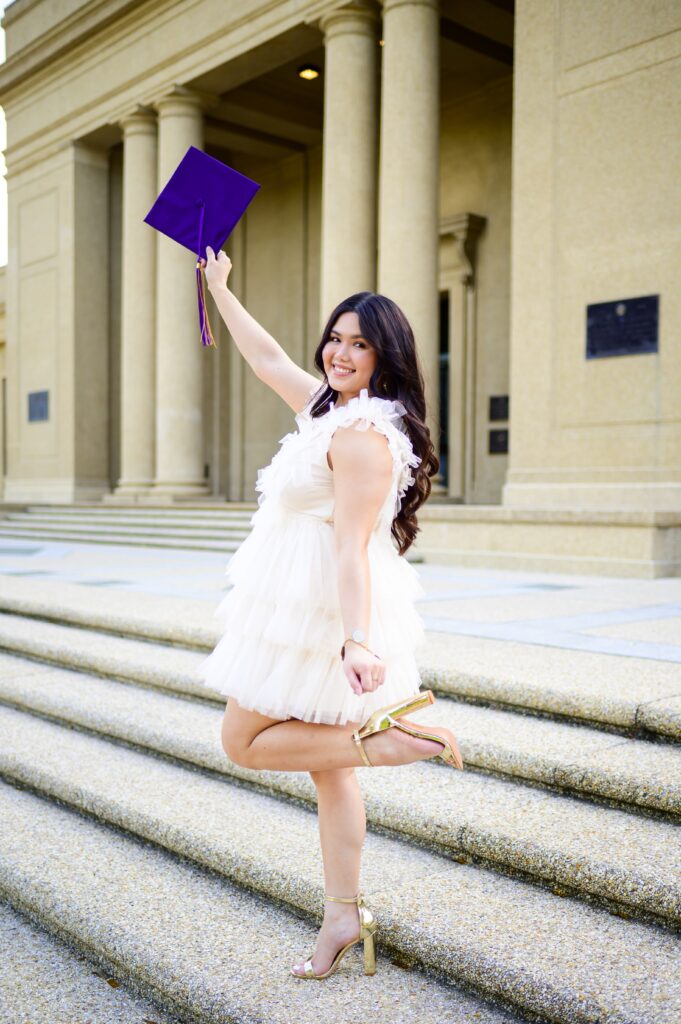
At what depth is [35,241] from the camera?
834 inches

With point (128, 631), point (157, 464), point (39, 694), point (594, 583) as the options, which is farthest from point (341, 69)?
point (39, 694)

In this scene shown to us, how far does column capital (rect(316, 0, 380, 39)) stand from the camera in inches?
537

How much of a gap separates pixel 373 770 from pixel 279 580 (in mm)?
1507

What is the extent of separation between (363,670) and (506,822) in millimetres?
1162

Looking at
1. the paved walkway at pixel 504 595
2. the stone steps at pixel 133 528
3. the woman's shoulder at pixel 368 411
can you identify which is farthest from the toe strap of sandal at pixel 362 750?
the stone steps at pixel 133 528

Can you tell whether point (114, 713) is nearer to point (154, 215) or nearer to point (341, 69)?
point (154, 215)

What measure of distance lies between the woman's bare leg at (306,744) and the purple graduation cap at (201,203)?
1.24 meters

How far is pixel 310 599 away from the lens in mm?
2447

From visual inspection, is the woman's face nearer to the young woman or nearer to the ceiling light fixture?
the young woman

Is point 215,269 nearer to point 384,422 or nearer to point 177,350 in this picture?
point 384,422

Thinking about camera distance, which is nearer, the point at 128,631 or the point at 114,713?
the point at 114,713

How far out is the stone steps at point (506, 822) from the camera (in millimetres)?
2711

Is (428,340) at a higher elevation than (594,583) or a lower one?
higher

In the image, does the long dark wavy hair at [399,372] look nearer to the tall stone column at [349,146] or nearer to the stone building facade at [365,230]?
the stone building facade at [365,230]
